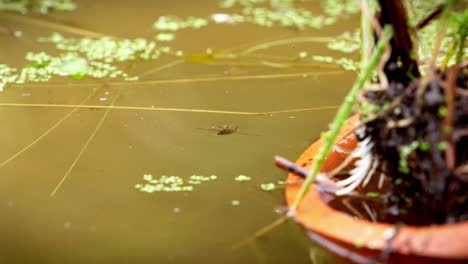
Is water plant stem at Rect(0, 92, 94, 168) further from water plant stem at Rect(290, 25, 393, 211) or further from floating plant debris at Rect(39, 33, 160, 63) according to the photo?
water plant stem at Rect(290, 25, 393, 211)

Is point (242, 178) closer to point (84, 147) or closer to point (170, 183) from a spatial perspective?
point (170, 183)

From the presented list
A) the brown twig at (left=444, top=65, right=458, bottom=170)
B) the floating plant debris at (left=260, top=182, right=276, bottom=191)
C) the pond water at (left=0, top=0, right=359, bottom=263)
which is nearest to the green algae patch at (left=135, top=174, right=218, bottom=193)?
the pond water at (left=0, top=0, right=359, bottom=263)

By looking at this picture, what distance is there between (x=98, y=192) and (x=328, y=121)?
886mm

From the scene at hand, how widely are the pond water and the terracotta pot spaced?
0.17ft

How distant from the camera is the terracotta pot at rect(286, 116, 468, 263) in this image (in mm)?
1232

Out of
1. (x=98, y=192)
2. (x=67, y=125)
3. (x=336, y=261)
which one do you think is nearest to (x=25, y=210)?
(x=98, y=192)

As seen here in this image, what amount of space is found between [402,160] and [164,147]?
884 mm

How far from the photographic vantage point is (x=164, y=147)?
1.94 metres

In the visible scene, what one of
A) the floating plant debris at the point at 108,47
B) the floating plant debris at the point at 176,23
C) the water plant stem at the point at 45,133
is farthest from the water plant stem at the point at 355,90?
the floating plant debris at the point at 176,23

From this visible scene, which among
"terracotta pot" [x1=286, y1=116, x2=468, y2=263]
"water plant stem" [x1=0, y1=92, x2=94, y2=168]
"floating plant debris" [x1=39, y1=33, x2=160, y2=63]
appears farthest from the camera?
"floating plant debris" [x1=39, y1=33, x2=160, y2=63]

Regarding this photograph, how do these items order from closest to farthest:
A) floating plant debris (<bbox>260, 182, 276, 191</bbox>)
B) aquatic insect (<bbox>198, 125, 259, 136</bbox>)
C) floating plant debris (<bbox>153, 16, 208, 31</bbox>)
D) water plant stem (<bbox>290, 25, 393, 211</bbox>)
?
water plant stem (<bbox>290, 25, 393, 211</bbox>) < floating plant debris (<bbox>260, 182, 276, 191</bbox>) < aquatic insect (<bbox>198, 125, 259, 136</bbox>) < floating plant debris (<bbox>153, 16, 208, 31</bbox>)

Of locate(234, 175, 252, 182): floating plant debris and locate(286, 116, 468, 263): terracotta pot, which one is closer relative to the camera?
locate(286, 116, 468, 263): terracotta pot

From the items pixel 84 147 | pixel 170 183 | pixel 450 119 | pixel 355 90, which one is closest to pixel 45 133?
pixel 84 147

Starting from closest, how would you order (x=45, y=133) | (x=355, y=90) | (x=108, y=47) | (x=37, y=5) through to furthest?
(x=355, y=90), (x=45, y=133), (x=108, y=47), (x=37, y=5)
